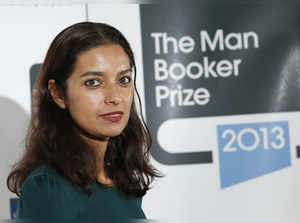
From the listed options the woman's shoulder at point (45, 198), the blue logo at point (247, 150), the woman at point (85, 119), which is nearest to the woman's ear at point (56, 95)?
the woman at point (85, 119)

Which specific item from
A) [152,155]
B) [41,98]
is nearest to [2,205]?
[152,155]

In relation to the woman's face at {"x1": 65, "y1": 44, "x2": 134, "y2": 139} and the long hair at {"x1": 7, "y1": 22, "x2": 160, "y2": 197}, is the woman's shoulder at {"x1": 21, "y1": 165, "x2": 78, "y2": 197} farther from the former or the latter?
the woman's face at {"x1": 65, "y1": 44, "x2": 134, "y2": 139}

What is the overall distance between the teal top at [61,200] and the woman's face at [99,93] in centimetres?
14

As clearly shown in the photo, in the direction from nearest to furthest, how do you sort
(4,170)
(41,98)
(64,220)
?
(64,220) → (41,98) → (4,170)

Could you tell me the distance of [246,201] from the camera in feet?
6.58

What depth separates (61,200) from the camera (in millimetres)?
908

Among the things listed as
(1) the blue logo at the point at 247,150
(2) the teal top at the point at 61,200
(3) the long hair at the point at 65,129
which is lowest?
(1) the blue logo at the point at 247,150

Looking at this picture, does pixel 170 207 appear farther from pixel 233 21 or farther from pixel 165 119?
pixel 233 21

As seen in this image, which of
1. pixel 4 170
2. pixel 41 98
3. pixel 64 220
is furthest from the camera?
pixel 4 170

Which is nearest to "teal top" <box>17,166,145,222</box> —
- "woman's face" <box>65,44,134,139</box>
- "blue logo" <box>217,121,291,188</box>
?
"woman's face" <box>65,44,134,139</box>

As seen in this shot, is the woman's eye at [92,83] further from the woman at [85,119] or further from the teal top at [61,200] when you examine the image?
the teal top at [61,200]

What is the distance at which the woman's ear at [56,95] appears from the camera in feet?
3.60

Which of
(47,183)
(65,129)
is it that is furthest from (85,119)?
(47,183)

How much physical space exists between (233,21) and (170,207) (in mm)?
830
